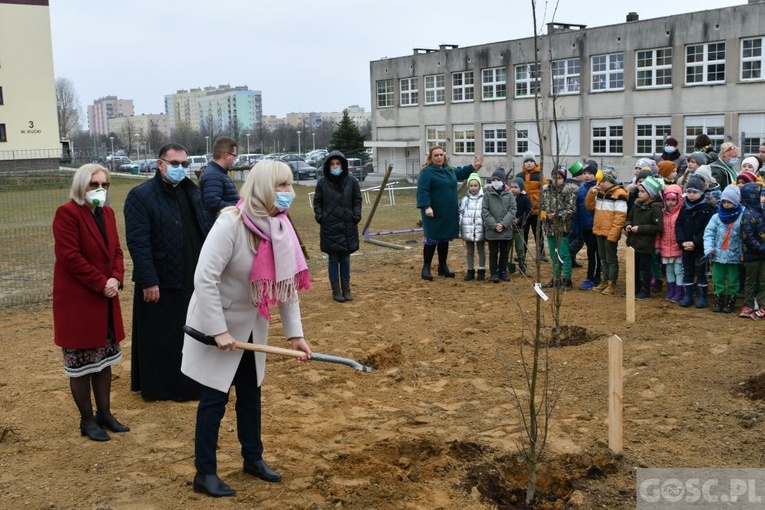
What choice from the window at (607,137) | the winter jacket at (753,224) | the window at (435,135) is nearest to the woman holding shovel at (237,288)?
the winter jacket at (753,224)

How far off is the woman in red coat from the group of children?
167 inches

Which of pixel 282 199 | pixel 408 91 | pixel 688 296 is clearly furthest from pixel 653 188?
pixel 408 91

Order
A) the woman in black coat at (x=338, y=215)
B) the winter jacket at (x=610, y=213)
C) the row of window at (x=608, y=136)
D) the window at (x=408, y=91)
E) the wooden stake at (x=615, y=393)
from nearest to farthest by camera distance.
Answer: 1. the wooden stake at (x=615, y=393)
2. the winter jacket at (x=610, y=213)
3. the woman in black coat at (x=338, y=215)
4. the row of window at (x=608, y=136)
5. the window at (x=408, y=91)

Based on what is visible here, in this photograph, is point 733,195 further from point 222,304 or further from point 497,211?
point 222,304

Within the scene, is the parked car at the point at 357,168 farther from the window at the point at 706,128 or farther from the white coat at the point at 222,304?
the white coat at the point at 222,304

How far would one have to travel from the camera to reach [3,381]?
302 inches

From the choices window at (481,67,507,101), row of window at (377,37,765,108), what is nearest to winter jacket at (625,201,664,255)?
row of window at (377,37,765,108)

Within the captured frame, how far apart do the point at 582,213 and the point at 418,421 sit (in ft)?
19.4

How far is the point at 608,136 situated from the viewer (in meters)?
42.5

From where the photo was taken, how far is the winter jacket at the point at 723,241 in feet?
30.8

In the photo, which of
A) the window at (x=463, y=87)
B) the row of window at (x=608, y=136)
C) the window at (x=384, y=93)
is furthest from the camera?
the window at (x=384, y=93)

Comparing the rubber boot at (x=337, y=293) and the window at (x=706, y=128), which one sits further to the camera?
the window at (x=706, y=128)

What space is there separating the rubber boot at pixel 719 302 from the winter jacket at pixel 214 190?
5.72m

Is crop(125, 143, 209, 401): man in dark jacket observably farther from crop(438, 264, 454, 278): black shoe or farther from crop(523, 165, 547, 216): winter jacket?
crop(523, 165, 547, 216): winter jacket
